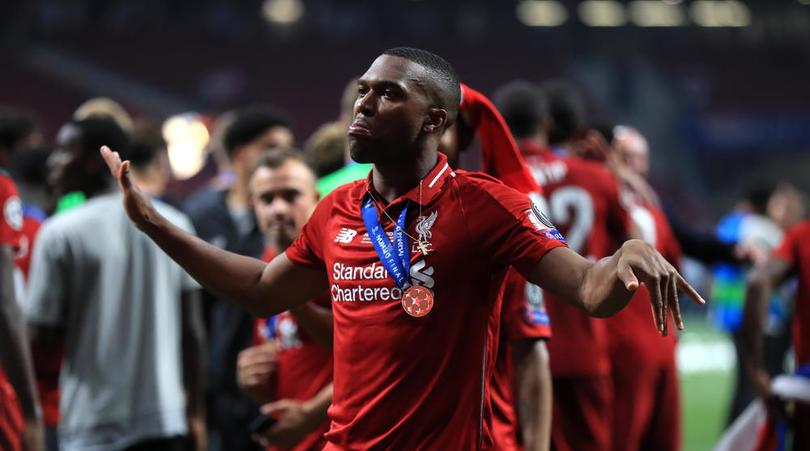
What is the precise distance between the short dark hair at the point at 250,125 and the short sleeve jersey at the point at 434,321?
3460 millimetres

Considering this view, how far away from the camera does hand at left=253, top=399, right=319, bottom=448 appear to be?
134 inches

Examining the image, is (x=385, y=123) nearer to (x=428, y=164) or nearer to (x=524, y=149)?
(x=428, y=164)

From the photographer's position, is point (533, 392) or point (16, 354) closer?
point (533, 392)

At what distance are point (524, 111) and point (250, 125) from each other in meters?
1.73

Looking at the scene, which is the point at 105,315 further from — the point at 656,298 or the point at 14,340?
the point at 656,298

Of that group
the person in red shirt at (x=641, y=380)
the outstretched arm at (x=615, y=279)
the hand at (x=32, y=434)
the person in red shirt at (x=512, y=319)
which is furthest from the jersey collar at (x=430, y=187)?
the person in red shirt at (x=641, y=380)

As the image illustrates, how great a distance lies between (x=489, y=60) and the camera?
88.8 ft

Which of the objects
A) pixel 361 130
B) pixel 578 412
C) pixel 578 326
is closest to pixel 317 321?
pixel 361 130

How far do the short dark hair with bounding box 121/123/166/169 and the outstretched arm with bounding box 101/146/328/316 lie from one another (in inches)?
108

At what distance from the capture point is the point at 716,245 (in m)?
6.60

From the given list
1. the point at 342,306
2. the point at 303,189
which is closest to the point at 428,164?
the point at 342,306

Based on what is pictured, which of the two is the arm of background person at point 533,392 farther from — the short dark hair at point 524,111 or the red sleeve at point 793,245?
the red sleeve at point 793,245

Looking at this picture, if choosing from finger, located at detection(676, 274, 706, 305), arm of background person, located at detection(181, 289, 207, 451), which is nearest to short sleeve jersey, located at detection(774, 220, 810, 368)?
arm of background person, located at detection(181, 289, 207, 451)

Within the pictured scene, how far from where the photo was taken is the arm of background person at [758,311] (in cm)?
507
